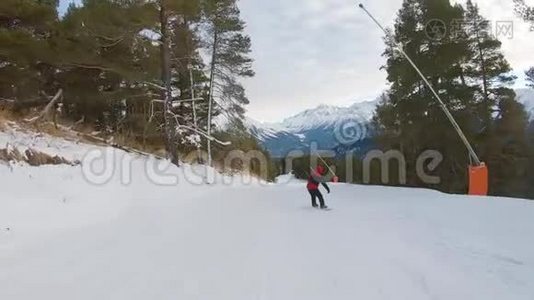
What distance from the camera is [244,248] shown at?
8.07 metres

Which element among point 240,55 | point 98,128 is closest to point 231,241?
point 98,128

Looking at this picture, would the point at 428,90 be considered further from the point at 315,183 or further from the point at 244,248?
the point at 244,248

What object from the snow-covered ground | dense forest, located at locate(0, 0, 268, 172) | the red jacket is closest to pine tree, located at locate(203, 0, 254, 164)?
dense forest, located at locate(0, 0, 268, 172)

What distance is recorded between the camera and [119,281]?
19.5 ft

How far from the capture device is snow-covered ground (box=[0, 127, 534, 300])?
219 inches

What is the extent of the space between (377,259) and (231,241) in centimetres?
281

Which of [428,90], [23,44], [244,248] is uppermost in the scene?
[428,90]

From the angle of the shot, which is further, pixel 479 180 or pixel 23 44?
pixel 23 44

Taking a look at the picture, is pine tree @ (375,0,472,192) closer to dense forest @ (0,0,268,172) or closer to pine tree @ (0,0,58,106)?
dense forest @ (0,0,268,172)

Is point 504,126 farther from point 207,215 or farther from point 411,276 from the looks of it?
point 411,276
